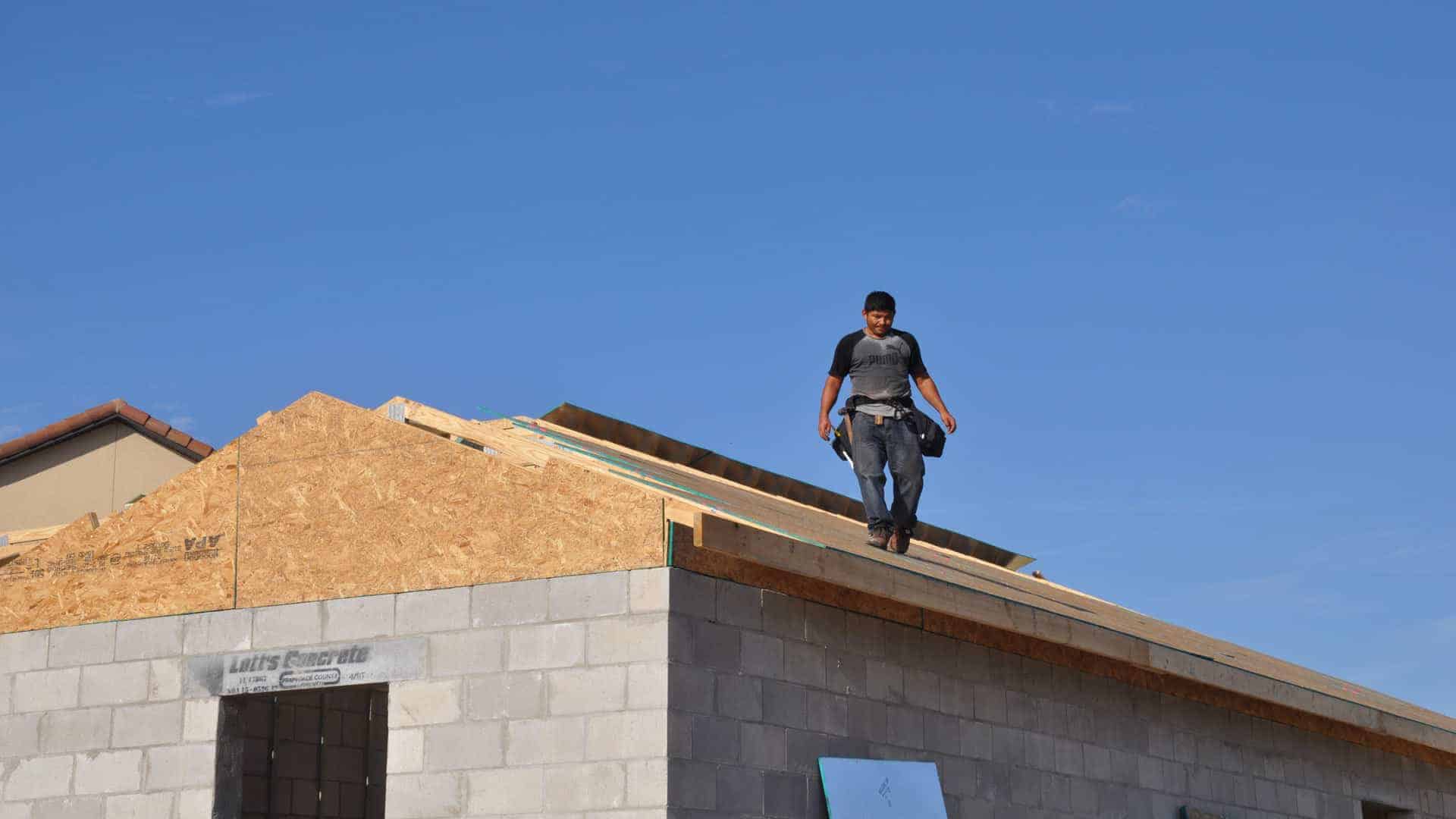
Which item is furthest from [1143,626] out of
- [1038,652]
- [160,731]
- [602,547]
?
[160,731]

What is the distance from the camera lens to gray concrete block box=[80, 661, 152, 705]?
12.2m

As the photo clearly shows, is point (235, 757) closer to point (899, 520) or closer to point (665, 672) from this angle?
point (665, 672)

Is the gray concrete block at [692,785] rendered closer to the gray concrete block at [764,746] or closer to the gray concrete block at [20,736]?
the gray concrete block at [764,746]

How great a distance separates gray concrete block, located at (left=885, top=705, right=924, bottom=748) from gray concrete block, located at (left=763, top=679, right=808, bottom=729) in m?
0.92

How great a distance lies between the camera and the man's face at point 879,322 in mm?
13000

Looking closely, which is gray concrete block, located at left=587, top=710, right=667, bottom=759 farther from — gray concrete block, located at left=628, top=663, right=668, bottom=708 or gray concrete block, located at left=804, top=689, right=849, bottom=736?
gray concrete block, located at left=804, top=689, right=849, bottom=736

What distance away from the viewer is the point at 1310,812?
17344 millimetres

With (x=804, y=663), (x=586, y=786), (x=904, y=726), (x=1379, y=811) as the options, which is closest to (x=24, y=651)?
(x=586, y=786)

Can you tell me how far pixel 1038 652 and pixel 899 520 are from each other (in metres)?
1.81

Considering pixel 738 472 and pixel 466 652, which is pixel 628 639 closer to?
pixel 466 652

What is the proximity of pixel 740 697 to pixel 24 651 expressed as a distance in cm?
541

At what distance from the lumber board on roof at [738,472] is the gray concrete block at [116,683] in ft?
16.9

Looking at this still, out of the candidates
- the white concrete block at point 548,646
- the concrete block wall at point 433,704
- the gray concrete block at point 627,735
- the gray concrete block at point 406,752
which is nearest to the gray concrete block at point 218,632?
the concrete block wall at point 433,704

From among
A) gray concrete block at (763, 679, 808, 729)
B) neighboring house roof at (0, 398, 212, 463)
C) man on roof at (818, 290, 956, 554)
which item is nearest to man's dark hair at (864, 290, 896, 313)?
man on roof at (818, 290, 956, 554)
